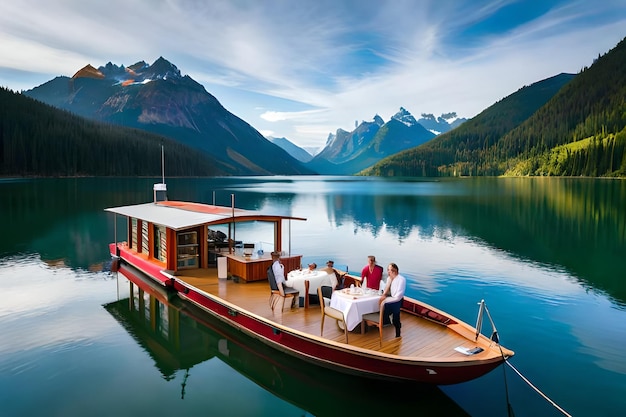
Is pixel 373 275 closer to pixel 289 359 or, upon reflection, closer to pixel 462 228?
pixel 289 359

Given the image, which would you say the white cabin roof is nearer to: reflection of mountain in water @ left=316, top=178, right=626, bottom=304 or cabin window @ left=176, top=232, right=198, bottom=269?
cabin window @ left=176, top=232, right=198, bottom=269

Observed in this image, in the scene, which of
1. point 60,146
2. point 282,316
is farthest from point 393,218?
point 60,146

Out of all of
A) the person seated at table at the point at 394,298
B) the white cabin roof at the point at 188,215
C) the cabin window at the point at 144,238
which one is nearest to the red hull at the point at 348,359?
the person seated at table at the point at 394,298

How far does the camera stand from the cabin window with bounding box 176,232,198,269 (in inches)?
755

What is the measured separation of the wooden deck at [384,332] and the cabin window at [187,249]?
3.55m

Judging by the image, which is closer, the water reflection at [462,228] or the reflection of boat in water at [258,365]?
the reflection of boat in water at [258,365]

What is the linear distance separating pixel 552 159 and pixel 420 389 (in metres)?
210

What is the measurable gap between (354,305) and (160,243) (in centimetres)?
1255

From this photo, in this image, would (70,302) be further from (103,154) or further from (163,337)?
(103,154)

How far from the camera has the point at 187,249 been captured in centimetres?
1945

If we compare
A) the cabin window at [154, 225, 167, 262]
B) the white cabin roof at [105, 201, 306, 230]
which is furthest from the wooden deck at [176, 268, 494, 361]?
the cabin window at [154, 225, 167, 262]

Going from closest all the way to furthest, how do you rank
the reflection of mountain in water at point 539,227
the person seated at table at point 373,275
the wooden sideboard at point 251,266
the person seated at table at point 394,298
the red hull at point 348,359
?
the red hull at point 348,359, the person seated at table at point 394,298, the person seated at table at point 373,275, the wooden sideboard at point 251,266, the reflection of mountain in water at point 539,227

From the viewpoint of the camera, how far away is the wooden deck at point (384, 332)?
10219mm

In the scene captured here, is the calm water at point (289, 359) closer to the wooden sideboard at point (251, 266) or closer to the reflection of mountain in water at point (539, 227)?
the reflection of mountain in water at point (539, 227)
